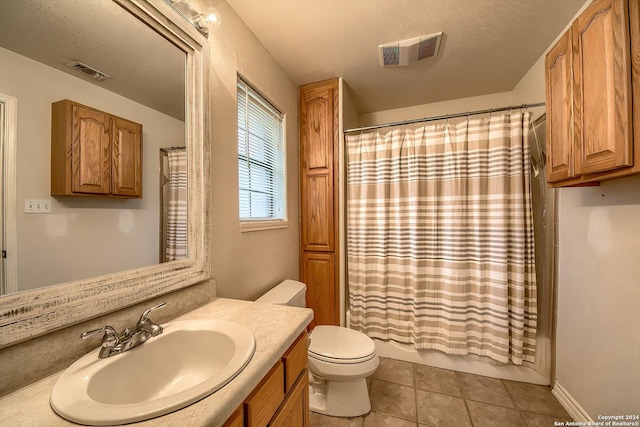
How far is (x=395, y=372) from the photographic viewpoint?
175 centimetres

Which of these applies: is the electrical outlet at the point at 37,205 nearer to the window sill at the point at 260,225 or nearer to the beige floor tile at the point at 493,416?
the window sill at the point at 260,225

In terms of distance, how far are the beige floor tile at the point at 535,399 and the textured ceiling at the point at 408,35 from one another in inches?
93.5

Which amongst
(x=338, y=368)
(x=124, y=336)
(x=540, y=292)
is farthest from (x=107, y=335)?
(x=540, y=292)

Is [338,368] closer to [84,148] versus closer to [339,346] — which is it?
[339,346]

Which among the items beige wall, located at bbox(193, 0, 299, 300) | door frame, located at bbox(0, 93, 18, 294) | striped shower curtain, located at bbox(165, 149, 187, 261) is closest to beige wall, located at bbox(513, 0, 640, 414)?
beige wall, located at bbox(193, 0, 299, 300)


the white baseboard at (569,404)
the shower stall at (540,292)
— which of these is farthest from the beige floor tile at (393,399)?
the white baseboard at (569,404)

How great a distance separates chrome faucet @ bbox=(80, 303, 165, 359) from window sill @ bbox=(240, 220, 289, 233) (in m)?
0.69

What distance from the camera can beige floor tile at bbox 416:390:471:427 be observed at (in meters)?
1.32

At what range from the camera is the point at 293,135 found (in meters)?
2.04

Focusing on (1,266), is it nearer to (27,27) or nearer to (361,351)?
(27,27)

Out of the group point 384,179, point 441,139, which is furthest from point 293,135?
point 441,139

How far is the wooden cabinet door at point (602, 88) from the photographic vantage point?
2.65 feet

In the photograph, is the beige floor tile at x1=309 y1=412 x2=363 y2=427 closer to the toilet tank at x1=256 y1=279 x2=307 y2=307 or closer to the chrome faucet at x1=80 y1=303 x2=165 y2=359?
the toilet tank at x1=256 y1=279 x2=307 y2=307

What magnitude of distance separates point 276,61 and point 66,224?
1731 millimetres
